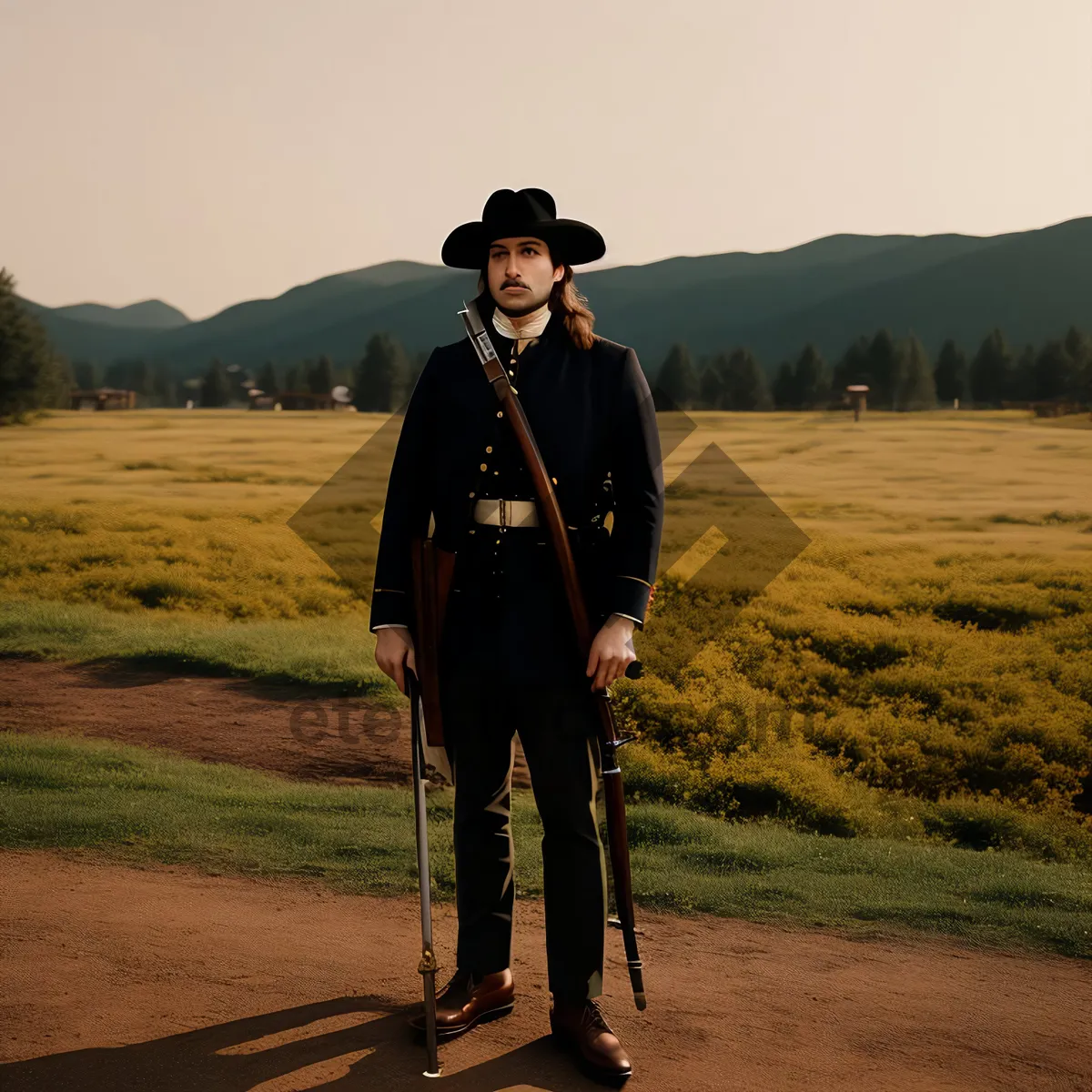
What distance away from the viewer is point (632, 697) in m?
7.27

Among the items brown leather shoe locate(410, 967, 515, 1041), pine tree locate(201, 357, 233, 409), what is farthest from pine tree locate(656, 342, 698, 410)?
brown leather shoe locate(410, 967, 515, 1041)

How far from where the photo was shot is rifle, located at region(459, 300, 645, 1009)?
2.75m

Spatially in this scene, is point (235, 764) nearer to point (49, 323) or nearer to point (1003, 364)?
point (49, 323)

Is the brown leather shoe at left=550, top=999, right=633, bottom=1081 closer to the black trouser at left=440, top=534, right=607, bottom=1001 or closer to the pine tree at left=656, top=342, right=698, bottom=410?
the black trouser at left=440, top=534, right=607, bottom=1001

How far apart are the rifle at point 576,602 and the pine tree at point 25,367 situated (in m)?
8.18

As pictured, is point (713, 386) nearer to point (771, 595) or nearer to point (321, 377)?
point (771, 595)

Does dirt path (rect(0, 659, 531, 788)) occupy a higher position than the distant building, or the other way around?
the distant building

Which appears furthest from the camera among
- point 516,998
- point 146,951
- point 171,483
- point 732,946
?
point 171,483

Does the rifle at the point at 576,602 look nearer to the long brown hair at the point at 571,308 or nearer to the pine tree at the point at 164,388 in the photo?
the long brown hair at the point at 571,308

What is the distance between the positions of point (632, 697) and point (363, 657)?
6.27ft

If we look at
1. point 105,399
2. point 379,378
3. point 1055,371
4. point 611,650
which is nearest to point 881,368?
point 1055,371

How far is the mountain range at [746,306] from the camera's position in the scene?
931 cm

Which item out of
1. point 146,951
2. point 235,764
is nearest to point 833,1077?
point 146,951

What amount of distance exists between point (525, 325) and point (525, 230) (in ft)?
0.73
